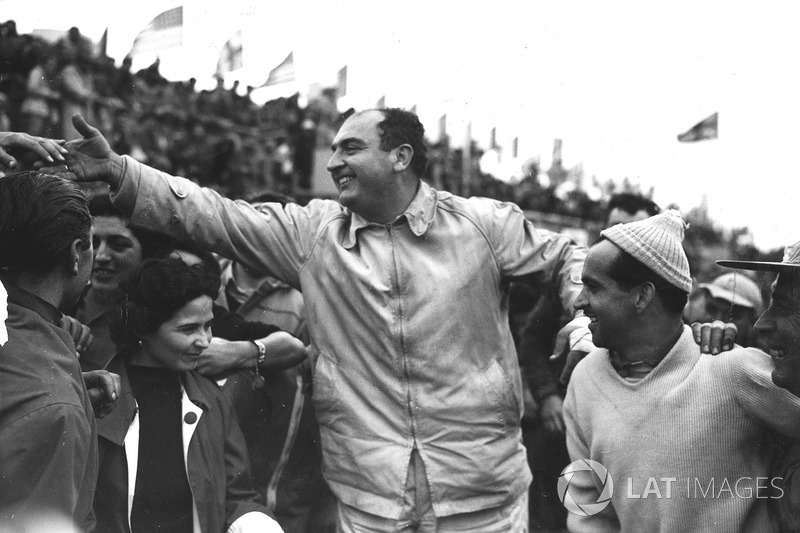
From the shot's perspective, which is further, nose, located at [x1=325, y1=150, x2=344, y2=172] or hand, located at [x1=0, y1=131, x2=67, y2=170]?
nose, located at [x1=325, y1=150, x2=344, y2=172]

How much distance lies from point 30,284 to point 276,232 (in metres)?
1.37

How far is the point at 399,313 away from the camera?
12.2 feet

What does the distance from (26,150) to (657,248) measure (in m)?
2.13

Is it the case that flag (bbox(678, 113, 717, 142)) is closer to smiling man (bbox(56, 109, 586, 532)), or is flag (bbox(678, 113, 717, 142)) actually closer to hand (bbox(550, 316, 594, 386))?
smiling man (bbox(56, 109, 586, 532))

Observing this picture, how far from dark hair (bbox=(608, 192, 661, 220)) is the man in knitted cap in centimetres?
169

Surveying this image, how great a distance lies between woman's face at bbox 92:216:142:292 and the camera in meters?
3.93

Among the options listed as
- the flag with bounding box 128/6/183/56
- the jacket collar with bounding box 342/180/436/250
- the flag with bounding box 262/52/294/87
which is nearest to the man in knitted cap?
the jacket collar with bounding box 342/180/436/250

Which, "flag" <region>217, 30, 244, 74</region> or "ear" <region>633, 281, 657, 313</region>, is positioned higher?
"flag" <region>217, 30, 244, 74</region>

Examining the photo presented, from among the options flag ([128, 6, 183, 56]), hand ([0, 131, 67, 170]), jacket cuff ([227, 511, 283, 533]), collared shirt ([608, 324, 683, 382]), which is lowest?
jacket cuff ([227, 511, 283, 533])

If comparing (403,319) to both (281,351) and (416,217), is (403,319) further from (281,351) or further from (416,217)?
(281,351)

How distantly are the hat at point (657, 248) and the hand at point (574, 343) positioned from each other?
56 cm

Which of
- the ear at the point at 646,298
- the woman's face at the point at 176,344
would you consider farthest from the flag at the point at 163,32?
the ear at the point at 646,298

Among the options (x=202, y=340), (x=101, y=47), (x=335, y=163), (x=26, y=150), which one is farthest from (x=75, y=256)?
(x=101, y=47)

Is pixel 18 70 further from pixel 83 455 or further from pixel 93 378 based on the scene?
pixel 83 455
